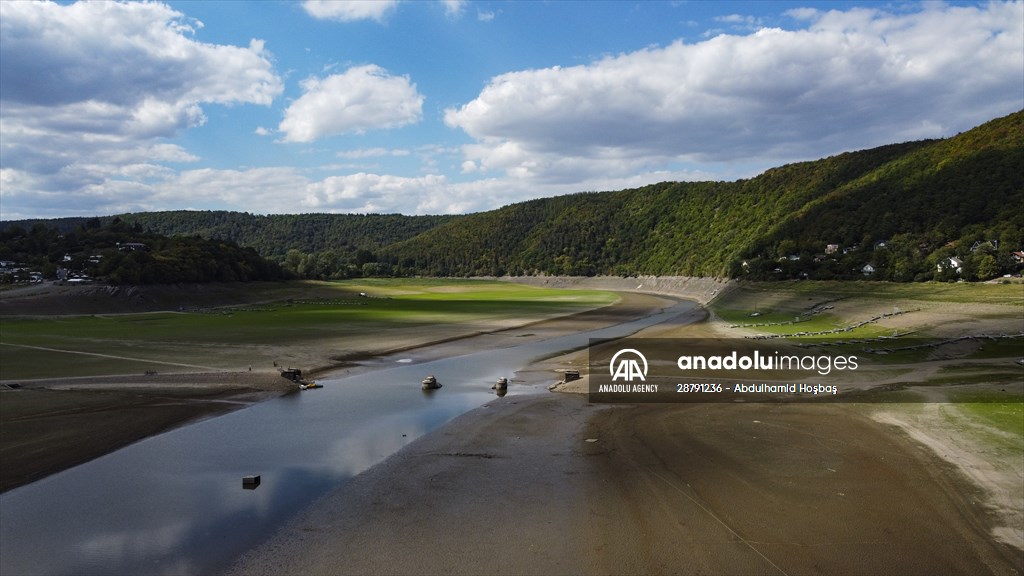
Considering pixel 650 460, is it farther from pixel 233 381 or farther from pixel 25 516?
pixel 233 381

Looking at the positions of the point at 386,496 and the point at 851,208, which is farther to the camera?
the point at 851,208

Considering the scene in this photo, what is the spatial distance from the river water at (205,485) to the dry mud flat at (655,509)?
1081 millimetres

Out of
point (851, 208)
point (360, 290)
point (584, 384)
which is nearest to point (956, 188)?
point (851, 208)

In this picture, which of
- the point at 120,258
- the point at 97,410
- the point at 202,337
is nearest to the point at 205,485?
the point at 97,410

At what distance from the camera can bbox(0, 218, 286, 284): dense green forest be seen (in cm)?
8306

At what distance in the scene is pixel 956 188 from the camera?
82.1m

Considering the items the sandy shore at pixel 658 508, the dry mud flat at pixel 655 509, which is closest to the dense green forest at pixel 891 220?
the sandy shore at pixel 658 508

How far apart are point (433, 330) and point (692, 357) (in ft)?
93.2

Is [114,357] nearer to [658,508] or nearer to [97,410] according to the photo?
[97,410]

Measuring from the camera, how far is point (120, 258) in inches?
3342

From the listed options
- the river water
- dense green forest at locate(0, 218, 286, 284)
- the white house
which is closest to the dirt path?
the river water

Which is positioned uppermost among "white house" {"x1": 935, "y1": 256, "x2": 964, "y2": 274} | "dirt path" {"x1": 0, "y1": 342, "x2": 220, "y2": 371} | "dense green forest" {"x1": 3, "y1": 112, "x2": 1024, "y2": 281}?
"dense green forest" {"x1": 3, "y1": 112, "x2": 1024, "y2": 281}

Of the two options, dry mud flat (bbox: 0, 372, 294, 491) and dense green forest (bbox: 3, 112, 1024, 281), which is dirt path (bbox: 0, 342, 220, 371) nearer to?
dry mud flat (bbox: 0, 372, 294, 491)

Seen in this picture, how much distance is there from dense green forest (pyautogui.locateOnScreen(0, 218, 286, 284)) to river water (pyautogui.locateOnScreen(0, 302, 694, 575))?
73.8m
